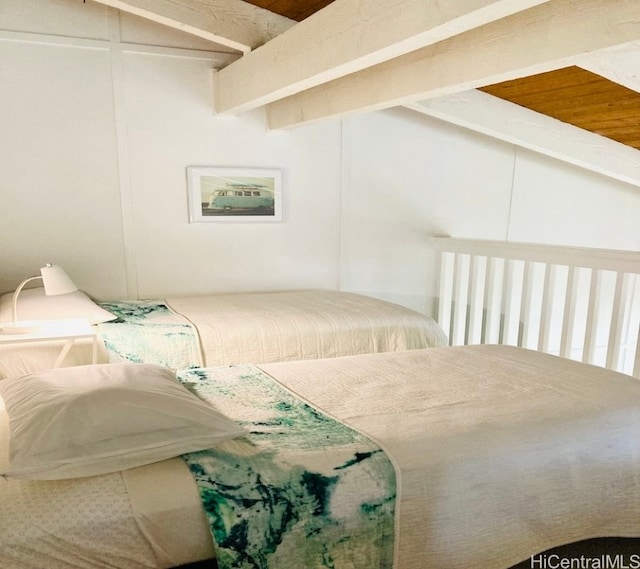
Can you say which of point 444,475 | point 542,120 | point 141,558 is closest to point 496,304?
point 542,120

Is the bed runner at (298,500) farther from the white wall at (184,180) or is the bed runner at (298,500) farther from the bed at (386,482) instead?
the white wall at (184,180)

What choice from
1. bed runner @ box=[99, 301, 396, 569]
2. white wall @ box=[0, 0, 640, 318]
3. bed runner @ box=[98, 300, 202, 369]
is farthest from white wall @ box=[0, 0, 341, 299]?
bed runner @ box=[99, 301, 396, 569]

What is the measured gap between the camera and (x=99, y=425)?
1.21m

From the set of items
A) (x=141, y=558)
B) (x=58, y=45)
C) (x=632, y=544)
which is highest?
(x=58, y=45)

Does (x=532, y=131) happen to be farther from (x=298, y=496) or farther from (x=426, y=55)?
(x=298, y=496)

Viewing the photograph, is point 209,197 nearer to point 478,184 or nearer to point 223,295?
point 223,295

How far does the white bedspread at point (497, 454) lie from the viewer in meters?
1.28

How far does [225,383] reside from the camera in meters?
1.81

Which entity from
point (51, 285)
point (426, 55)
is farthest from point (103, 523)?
point (426, 55)

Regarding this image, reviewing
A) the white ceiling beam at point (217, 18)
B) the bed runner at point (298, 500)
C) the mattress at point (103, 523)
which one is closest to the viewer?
the mattress at point (103, 523)

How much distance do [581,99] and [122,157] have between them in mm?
2801

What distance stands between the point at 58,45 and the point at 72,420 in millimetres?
2598

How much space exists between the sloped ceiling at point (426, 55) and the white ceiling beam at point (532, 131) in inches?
0.8

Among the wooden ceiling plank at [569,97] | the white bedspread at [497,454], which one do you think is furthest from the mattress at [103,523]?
the wooden ceiling plank at [569,97]
